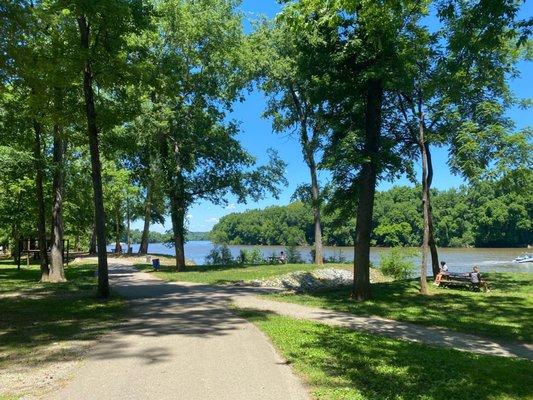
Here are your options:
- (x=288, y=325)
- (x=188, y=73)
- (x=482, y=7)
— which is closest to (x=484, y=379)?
(x=288, y=325)

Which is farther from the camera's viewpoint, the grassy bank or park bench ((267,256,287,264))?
park bench ((267,256,287,264))

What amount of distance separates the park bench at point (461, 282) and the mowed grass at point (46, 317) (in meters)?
13.0

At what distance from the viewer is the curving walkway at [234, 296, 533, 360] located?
8654 mm

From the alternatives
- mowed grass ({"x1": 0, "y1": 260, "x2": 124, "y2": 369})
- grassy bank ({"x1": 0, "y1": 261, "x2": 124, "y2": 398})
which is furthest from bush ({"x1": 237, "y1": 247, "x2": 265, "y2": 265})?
grassy bank ({"x1": 0, "y1": 261, "x2": 124, "y2": 398})

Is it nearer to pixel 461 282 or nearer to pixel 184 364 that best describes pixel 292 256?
pixel 461 282

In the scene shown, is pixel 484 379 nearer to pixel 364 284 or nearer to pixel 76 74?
pixel 364 284

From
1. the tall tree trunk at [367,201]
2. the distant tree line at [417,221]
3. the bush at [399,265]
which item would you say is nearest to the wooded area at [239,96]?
the tall tree trunk at [367,201]

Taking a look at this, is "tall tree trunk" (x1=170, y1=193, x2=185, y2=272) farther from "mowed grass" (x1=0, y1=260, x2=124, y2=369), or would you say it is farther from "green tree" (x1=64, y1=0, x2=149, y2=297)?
"green tree" (x1=64, y1=0, x2=149, y2=297)

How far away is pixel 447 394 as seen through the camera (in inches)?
216

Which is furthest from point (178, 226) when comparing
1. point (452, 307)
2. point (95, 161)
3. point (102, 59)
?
point (452, 307)

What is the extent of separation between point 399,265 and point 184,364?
2160 centimetres

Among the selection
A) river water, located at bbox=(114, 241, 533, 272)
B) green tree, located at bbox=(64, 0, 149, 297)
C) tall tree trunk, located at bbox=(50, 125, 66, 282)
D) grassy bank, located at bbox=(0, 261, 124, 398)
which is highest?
green tree, located at bbox=(64, 0, 149, 297)

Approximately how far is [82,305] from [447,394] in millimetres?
9849

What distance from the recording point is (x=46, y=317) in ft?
35.6
